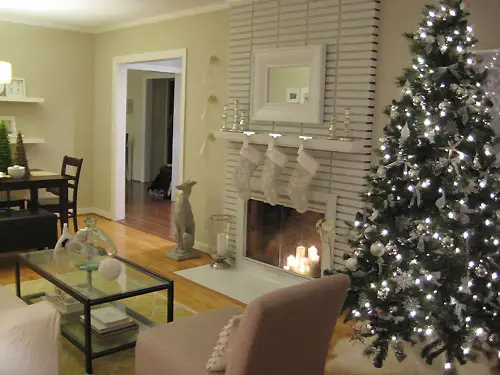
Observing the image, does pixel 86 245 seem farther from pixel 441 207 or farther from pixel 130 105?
pixel 130 105

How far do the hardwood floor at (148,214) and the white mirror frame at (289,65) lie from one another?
2.08m

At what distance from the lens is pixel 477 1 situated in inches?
133

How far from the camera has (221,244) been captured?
199 inches

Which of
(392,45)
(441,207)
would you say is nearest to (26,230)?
(392,45)

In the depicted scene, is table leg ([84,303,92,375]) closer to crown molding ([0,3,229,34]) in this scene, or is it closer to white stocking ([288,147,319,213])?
white stocking ([288,147,319,213])

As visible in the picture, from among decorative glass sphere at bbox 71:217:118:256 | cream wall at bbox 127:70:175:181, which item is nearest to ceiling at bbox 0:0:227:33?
decorative glass sphere at bbox 71:217:118:256

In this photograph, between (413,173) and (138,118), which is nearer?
(413,173)

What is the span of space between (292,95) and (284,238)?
1.25 metres

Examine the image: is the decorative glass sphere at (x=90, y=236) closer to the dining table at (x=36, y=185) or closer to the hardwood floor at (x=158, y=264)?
the hardwood floor at (x=158, y=264)

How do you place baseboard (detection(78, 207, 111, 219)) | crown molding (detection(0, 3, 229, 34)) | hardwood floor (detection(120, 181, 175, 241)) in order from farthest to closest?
baseboard (detection(78, 207, 111, 219)), hardwood floor (detection(120, 181, 175, 241)), crown molding (detection(0, 3, 229, 34))

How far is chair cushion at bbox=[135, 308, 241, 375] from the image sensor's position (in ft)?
7.66

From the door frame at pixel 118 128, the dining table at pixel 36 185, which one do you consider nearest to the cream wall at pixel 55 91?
the door frame at pixel 118 128

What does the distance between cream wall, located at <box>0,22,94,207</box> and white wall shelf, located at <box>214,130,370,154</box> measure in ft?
9.84

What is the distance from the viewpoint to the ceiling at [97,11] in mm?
5344
